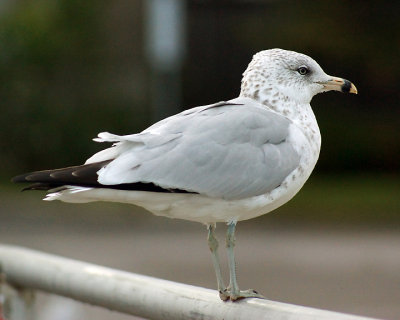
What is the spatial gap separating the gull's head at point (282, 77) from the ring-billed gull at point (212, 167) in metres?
0.06

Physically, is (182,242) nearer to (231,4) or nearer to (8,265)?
(231,4)

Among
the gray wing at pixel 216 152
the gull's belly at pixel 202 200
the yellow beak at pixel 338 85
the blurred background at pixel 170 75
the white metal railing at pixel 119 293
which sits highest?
the yellow beak at pixel 338 85

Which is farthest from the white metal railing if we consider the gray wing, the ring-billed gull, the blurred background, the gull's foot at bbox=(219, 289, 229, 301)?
the blurred background

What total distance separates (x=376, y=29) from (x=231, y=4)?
9.35 feet

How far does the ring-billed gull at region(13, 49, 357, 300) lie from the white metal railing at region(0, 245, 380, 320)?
15 cm

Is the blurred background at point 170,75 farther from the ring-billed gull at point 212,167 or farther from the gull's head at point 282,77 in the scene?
the ring-billed gull at point 212,167

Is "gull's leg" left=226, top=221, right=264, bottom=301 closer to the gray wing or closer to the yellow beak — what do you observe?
the gray wing

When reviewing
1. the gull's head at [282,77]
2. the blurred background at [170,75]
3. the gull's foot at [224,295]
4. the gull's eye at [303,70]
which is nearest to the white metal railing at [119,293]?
the gull's foot at [224,295]

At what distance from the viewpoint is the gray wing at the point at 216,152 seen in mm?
3732

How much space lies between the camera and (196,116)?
12.8 feet

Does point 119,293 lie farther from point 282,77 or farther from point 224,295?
point 282,77

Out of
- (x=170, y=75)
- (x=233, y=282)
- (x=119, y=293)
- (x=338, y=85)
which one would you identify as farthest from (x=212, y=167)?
(x=170, y=75)

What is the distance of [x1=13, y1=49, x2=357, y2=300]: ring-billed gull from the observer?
11.8 feet

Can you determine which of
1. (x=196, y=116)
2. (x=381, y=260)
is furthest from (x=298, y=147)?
(x=381, y=260)
